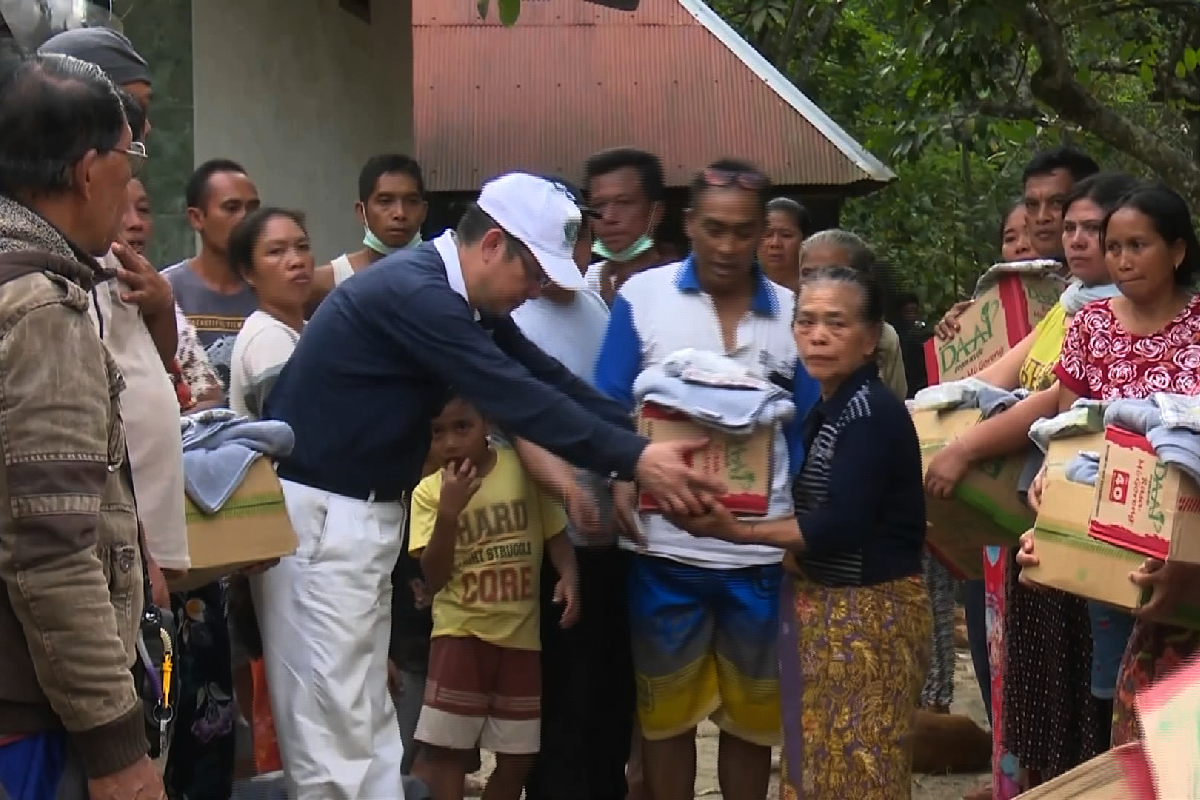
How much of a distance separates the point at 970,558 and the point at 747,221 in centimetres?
119

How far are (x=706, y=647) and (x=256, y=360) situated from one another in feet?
4.96

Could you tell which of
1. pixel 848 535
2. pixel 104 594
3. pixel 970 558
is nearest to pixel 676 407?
pixel 848 535

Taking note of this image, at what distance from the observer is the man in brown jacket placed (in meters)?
2.45

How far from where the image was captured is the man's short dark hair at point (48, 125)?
2607 millimetres

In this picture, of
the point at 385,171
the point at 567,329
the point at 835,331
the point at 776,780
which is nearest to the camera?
the point at 835,331

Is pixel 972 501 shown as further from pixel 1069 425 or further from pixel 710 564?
pixel 710 564

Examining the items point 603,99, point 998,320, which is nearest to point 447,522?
point 998,320

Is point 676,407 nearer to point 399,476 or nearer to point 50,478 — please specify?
point 399,476

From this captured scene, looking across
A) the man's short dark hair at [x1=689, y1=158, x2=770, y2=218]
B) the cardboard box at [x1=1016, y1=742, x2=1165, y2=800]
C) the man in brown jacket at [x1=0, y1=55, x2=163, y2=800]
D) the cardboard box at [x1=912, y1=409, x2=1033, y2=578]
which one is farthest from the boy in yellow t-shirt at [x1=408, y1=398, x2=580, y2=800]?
the cardboard box at [x1=1016, y1=742, x2=1165, y2=800]

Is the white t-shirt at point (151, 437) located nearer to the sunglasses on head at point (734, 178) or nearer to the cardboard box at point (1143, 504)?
the sunglasses on head at point (734, 178)

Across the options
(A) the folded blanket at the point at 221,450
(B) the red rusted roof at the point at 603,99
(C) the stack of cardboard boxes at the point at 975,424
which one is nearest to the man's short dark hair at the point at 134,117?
(A) the folded blanket at the point at 221,450

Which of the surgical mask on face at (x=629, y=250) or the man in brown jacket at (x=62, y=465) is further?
the surgical mask on face at (x=629, y=250)

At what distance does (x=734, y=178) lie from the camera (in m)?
4.75

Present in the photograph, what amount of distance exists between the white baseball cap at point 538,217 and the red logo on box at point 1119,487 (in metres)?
1.31
